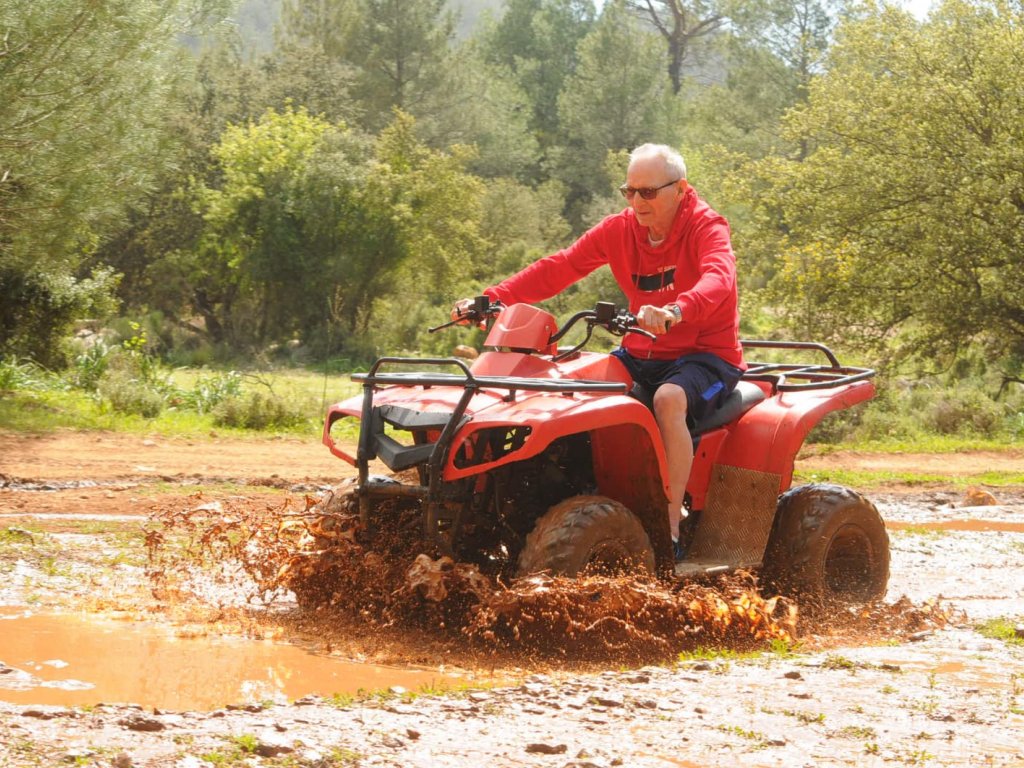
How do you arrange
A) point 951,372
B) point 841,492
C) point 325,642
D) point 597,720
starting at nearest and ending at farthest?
1. point 597,720
2. point 325,642
3. point 841,492
4. point 951,372

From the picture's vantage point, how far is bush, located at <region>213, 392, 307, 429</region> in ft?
53.7

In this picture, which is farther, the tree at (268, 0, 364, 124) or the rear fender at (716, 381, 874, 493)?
the tree at (268, 0, 364, 124)

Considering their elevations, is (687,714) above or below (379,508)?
below

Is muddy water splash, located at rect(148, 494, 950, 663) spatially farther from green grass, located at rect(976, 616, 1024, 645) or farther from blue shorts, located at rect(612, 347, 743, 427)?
green grass, located at rect(976, 616, 1024, 645)

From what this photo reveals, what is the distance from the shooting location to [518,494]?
6.36m

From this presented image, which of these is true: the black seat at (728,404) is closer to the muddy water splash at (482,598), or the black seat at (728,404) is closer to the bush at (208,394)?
the muddy water splash at (482,598)

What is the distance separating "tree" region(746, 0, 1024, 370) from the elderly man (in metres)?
15.4

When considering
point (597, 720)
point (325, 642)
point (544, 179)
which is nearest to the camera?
point (597, 720)

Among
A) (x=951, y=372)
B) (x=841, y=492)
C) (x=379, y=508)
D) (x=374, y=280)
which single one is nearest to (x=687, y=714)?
(x=379, y=508)

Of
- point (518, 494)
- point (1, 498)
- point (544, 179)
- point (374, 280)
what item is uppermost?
point (544, 179)

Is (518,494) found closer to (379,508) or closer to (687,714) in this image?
(379,508)

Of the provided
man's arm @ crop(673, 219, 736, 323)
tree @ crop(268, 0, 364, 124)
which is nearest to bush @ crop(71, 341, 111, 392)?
man's arm @ crop(673, 219, 736, 323)

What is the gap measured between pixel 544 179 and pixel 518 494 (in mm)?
59894

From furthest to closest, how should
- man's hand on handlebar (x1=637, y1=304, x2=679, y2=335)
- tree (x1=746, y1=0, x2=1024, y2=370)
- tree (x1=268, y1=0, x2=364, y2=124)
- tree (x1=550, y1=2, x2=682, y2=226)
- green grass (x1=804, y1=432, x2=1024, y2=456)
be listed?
tree (x1=550, y1=2, x2=682, y2=226) → tree (x1=268, y1=0, x2=364, y2=124) → tree (x1=746, y1=0, x2=1024, y2=370) → green grass (x1=804, y1=432, x2=1024, y2=456) → man's hand on handlebar (x1=637, y1=304, x2=679, y2=335)
